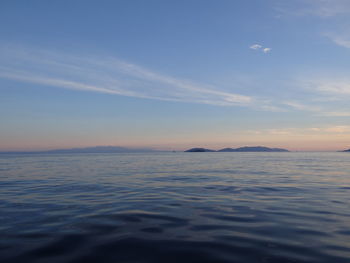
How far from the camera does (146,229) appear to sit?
8.86 metres

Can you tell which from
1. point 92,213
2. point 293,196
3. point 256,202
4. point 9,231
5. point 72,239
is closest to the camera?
point 72,239

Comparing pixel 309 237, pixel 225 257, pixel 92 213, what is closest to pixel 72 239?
pixel 92 213

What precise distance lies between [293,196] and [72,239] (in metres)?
13.4

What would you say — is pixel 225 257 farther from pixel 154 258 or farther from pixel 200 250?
pixel 154 258

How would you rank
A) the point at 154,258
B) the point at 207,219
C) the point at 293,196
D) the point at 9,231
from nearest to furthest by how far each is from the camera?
the point at 154,258
the point at 9,231
the point at 207,219
the point at 293,196

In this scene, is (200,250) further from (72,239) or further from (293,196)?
(293,196)

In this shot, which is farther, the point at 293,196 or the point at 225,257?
the point at 293,196

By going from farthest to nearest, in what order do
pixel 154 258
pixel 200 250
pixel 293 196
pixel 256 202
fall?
pixel 293 196 → pixel 256 202 → pixel 200 250 → pixel 154 258

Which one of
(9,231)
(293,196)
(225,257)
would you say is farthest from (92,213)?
(293,196)

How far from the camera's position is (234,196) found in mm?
15461

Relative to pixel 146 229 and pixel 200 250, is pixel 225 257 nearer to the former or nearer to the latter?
pixel 200 250

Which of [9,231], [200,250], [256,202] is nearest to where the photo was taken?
[200,250]

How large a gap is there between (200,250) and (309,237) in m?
3.90

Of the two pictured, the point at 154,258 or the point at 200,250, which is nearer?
the point at 154,258
